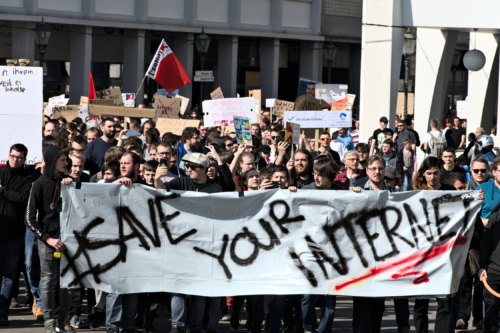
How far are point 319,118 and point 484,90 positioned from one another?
34.3 ft

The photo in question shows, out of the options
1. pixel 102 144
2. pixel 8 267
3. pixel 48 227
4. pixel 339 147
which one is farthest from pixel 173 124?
pixel 48 227

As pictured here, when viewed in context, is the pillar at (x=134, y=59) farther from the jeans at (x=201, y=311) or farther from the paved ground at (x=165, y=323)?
the jeans at (x=201, y=311)

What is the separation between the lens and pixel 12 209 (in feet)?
33.1

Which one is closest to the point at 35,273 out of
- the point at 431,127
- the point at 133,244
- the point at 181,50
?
the point at 133,244

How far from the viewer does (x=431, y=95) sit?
24.2 meters

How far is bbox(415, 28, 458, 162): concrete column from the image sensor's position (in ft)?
78.7

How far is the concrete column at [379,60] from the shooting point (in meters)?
18.8

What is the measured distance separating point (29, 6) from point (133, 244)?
97.3 feet

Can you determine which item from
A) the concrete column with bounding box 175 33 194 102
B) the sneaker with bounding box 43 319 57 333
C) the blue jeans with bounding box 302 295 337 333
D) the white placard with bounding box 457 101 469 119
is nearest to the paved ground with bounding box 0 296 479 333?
the sneaker with bounding box 43 319 57 333

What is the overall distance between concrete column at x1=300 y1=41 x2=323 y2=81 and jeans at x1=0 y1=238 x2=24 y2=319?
38.9 m

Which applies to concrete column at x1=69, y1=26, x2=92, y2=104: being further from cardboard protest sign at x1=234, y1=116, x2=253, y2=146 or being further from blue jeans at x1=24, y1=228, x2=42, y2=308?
blue jeans at x1=24, y1=228, x2=42, y2=308

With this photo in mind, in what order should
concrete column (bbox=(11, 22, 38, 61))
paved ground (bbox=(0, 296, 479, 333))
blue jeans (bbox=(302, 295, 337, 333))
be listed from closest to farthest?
blue jeans (bbox=(302, 295, 337, 333)) < paved ground (bbox=(0, 296, 479, 333)) < concrete column (bbox=(11, 22, 38, 61))

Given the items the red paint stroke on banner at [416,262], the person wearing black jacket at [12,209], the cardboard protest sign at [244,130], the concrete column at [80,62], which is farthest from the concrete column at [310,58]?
the red paint stroke on banner at [416,262]

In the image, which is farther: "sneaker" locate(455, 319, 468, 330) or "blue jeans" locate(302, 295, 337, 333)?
"sneaker" locate(455, 319, 468, 330)
